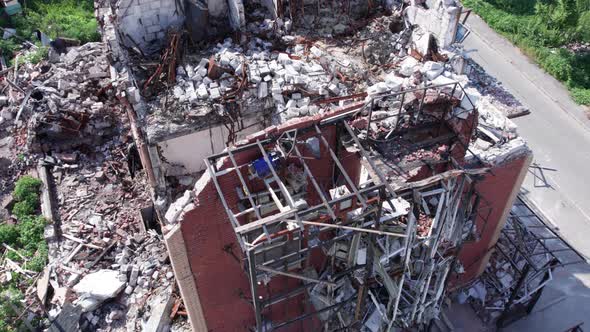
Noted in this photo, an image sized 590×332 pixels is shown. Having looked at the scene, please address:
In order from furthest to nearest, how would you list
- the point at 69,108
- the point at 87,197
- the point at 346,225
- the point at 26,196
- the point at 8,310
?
the point at 69,108
the point at 26,196
the point at 87,197
the point at 8,310
the point at 346,225

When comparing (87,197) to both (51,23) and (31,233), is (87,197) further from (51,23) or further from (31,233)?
(51,23)

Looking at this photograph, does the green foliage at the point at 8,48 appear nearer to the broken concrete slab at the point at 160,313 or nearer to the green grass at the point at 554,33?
the broken concrete slab at the point at 160,313

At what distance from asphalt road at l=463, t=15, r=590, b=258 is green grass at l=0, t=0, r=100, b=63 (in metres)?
20.4

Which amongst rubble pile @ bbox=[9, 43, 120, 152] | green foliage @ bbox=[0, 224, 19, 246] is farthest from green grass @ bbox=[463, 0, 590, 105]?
green foliage @ bbox=[0, 224, 19, 246]

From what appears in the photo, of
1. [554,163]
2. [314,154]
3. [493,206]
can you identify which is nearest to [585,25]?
[554,163]

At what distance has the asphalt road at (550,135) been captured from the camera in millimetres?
21219

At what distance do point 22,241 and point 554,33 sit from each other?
26931 millimetres

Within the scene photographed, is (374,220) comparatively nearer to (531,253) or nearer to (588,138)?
(531,253)

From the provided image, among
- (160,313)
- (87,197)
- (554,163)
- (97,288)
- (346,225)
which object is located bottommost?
(554,163)

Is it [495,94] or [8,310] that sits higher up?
[495,94]

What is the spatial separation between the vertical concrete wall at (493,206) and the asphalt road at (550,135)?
11.2 ft

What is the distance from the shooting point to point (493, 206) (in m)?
14.8

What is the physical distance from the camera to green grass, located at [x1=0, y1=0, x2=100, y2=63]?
84.9 ft

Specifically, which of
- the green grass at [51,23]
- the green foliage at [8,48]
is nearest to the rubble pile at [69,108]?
the green grass at [51,23]
